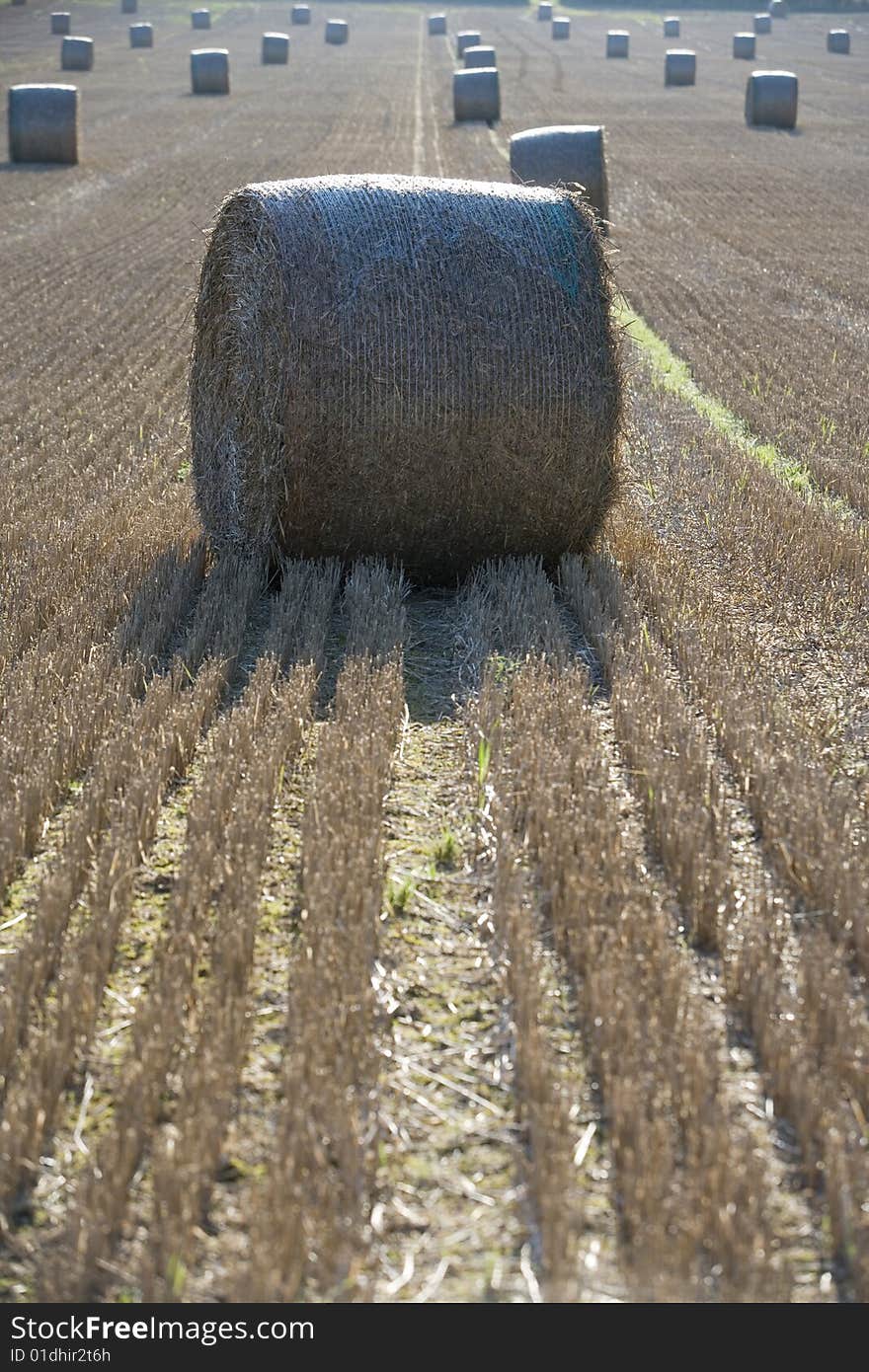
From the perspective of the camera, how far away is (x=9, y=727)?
4.95 metres

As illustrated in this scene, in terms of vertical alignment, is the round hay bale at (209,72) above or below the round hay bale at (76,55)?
below

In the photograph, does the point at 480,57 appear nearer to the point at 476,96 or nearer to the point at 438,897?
the point at 476,96

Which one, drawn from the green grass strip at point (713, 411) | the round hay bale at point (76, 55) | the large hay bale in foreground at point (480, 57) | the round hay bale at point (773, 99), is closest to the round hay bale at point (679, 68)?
the large hay bale in foreground at point (480, 57)

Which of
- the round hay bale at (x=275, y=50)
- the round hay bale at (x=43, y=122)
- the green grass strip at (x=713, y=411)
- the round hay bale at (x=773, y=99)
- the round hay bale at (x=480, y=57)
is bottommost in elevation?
the green grass strip at (x=713, y=411)

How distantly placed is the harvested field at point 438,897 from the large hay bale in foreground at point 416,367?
0.26 meters

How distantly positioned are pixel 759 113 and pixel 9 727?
1066 inches

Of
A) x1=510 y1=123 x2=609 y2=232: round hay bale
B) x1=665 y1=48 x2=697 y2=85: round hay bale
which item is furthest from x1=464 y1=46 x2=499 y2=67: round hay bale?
x1=510 y1=123 x2=609 y2=232: round hay bale

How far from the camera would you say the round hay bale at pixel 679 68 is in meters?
37.1

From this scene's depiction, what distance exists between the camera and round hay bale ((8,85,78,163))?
2359cm

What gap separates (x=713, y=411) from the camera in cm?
1042

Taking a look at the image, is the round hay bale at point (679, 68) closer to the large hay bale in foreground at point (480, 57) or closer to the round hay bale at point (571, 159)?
the large hay bale in foreground at point (480, 57)

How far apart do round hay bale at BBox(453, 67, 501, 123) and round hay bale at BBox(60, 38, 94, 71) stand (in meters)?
13.9

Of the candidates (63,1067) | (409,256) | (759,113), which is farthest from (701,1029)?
(759,113)

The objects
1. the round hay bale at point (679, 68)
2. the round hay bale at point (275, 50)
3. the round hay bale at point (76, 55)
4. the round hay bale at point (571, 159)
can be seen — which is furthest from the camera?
the round hay bale at point (275, 50)
